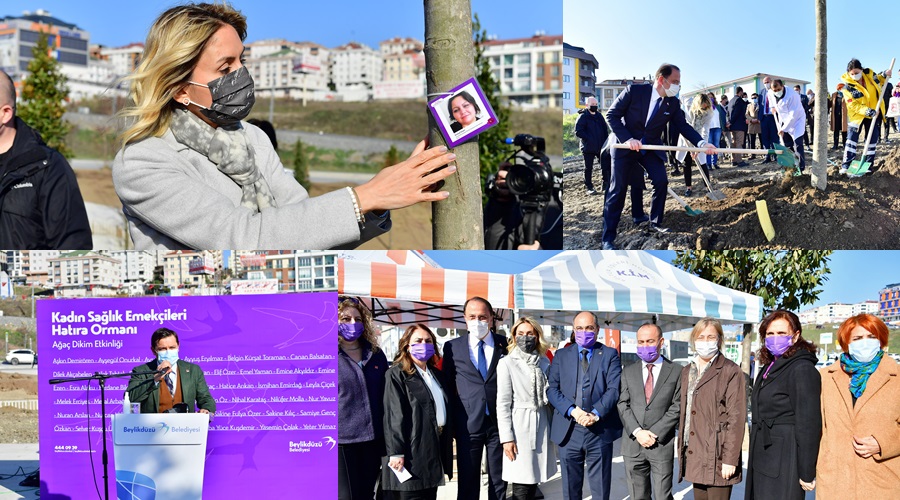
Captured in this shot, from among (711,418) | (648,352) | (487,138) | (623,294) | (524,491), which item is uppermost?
(487,138)

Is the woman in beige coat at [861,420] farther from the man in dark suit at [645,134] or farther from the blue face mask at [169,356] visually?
the blue face mask at [169,356]

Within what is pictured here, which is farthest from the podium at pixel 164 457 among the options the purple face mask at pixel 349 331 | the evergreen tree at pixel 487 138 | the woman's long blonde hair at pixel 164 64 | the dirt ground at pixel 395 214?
the dirt ground at pixel 395 214

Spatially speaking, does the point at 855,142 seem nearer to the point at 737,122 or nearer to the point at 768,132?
the point at 768,132

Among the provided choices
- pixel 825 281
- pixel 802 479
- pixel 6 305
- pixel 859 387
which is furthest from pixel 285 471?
pixel 825 281

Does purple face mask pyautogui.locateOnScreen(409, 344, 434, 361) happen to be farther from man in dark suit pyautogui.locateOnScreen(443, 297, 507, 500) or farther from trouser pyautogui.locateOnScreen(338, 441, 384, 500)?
trouser pyautogui.locateOnScreen(338, 441, 384, 500)

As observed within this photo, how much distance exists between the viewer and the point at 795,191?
5773 mm

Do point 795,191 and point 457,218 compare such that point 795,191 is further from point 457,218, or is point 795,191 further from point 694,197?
point 457,218

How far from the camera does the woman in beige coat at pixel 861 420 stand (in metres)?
4.35

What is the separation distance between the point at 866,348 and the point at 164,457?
10.6ft

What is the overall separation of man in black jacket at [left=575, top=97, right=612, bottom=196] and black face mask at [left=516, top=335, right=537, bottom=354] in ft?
3.90

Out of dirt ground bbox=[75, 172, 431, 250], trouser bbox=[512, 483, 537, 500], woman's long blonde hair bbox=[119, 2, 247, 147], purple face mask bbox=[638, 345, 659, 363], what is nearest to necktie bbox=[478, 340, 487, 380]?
trouser bbox=[512, 483, 537, 500]

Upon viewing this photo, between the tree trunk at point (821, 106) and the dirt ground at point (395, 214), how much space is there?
58.4 feet

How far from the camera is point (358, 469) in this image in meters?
4.71

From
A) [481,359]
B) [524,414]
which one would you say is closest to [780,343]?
[524,414]
